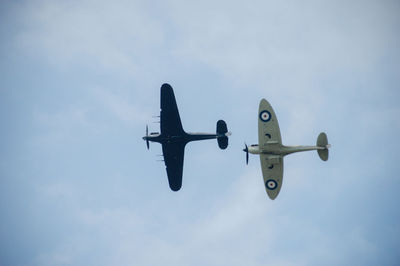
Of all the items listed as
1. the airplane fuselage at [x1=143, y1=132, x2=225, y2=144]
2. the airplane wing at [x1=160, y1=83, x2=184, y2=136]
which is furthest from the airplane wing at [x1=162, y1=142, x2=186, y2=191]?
the airplane wing at [x1=160, y1=83, x2=184, y2=136]

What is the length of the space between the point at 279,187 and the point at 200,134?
898 centimetres

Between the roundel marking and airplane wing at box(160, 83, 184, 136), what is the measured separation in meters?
9.80

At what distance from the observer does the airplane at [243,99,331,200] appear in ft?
110

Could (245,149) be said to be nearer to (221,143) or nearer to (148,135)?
(221,143)

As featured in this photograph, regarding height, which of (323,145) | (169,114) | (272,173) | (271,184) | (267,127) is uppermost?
(169,114)

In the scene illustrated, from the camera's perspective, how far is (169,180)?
37.8m

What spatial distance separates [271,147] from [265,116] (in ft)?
9.50

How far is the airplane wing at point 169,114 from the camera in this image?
34.8m

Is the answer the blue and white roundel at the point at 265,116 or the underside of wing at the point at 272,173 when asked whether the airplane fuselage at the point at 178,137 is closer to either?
the blue and white roundel at the point at 265,116

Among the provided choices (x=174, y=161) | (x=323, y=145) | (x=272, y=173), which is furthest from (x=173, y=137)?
(x=323, y=145)

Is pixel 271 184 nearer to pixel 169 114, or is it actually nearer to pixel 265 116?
pixel 265 116

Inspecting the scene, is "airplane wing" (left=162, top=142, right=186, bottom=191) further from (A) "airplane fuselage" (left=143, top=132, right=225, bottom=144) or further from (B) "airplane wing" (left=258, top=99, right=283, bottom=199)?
(B) "airplane wing" (left=258, top=99, right=283, bottom=199)

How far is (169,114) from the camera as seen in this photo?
34969 millimetres

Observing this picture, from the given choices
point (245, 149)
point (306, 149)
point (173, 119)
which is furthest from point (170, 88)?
point (306, 149)
